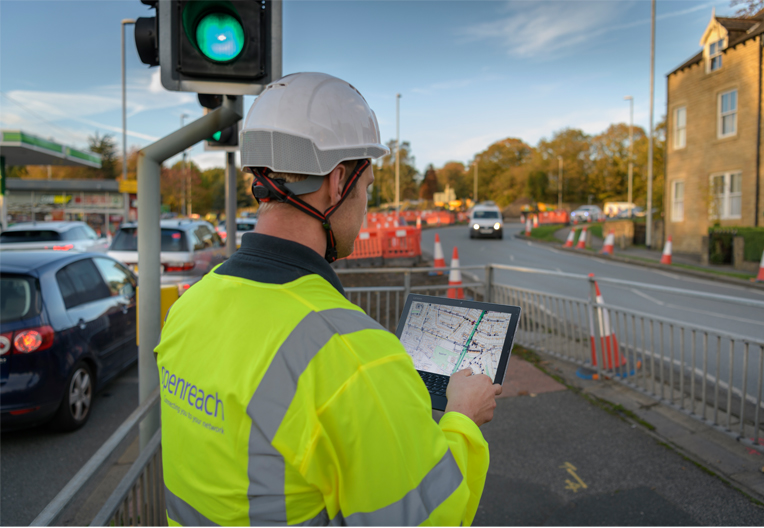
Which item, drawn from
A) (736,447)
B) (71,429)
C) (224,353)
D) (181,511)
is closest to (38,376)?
(71,429)

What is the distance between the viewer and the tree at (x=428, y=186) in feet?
374

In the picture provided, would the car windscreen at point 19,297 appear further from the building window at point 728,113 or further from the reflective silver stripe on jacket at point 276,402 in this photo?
the building window at point 728,113

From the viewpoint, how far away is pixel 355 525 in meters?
1.14

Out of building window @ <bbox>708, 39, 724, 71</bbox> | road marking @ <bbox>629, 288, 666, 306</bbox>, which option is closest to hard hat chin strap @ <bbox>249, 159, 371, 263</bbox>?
road marking @ <bbox>629, 288, 666, 306</bbox>

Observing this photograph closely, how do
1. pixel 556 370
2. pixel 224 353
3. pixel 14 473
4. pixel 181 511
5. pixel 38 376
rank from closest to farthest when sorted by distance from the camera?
1. pixel 224 353
2. pixel 181 511
3. pixel 14 473
4. pixel 38 376
5. pixel 556 370

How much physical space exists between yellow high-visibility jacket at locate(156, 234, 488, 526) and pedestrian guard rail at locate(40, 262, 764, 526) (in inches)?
31.2

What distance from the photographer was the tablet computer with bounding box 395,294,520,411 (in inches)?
68.3

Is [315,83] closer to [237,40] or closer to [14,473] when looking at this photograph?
[237,40]

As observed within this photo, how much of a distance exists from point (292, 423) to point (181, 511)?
0.53 meters

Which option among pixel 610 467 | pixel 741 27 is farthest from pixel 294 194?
pixel 741 27

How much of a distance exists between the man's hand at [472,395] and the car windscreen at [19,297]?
4.61 meters

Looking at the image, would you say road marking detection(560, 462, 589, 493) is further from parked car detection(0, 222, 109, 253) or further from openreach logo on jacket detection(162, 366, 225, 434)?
parked car detection(0, 222, 109, 253)

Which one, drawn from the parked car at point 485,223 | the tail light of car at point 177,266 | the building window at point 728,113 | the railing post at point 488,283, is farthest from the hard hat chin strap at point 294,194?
the parked car at point 485,223

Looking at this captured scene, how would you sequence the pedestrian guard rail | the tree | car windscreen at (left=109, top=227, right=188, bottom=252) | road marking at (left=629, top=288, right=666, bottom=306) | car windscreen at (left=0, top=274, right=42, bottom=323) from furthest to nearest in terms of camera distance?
the tree
road marking at (left=629, top=288, right=666, bottom=306)
car windscreen at (left=109, top=227, right=188, bottom=252)
car windscreen at (left=0, top=274, right=42, bottom=323)
the pedestrian guard rail
